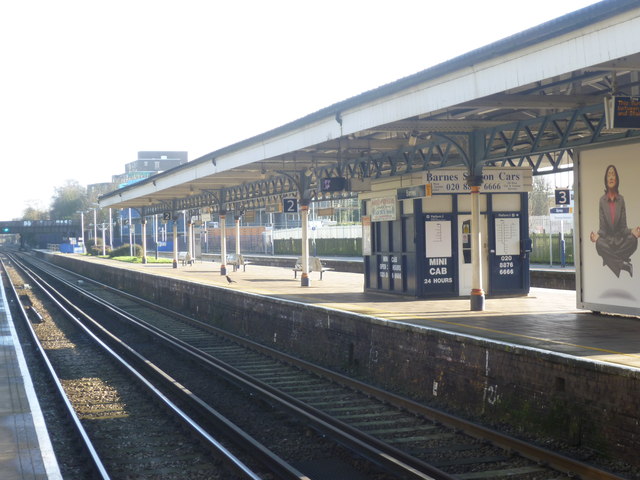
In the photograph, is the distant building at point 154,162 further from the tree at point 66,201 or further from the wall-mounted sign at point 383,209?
the wall-mounted sign at point 383,209

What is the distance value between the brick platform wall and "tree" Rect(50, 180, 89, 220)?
13475cm

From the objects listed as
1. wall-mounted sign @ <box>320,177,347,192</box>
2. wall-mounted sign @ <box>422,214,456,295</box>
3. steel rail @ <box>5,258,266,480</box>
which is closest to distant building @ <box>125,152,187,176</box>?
steel rail @ <box>5,258,266,480</box>

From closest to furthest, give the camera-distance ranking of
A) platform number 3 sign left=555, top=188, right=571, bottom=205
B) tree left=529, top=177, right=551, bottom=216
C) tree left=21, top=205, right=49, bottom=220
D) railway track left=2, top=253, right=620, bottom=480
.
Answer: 1. railway track left=2, top=253, right=620, bottom=480
2. platform number 3 sign left=555, top=188, right=571, bottom=205
3. tree left=529, top=177, right=551, bottom=216
4. tree left=21, top=205, right=49, bottom=220

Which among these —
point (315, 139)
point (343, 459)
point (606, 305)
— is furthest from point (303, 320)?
point (343, 459)

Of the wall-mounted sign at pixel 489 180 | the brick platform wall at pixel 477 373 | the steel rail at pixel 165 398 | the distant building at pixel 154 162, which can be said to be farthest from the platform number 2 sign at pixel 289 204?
the distant building at pixel 154 162

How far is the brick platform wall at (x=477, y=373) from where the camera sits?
841cm

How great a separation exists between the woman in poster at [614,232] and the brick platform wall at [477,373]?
371 centimetres

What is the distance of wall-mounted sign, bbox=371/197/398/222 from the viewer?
19.1m

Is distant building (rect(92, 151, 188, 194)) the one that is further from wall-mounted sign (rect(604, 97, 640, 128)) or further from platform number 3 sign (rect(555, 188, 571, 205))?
wall-mounted sign (rect(604, 97, 640, 128))

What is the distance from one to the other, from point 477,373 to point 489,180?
7.95 m

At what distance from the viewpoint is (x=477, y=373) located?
1082 cm

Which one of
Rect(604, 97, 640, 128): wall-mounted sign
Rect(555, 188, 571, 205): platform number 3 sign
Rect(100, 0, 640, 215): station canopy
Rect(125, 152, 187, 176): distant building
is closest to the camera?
Rect(100, 0, 640, 215): station canopy

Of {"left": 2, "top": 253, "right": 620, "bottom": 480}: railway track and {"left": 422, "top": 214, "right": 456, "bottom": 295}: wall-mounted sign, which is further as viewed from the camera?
{"left": 422, "top": 214, "right": 456, "bottom": 295}: wall-mounted sign

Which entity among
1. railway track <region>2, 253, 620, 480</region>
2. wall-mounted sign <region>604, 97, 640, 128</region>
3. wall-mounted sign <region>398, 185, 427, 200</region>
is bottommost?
railway track <region>2, 253, 620, 480</region>
